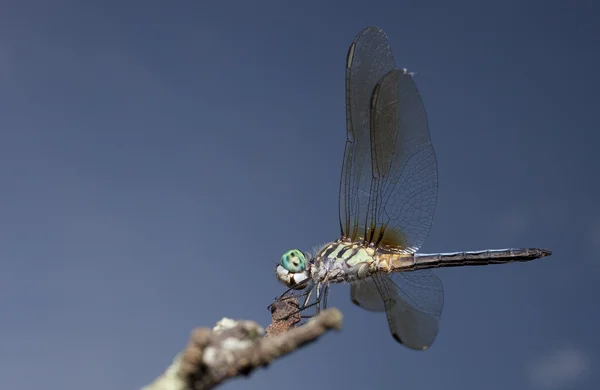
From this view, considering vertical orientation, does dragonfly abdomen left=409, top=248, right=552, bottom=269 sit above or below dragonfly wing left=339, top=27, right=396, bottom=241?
below

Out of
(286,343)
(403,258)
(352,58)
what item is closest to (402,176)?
(403,258)

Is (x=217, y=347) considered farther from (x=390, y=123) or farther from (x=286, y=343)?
(x=390, y=123)

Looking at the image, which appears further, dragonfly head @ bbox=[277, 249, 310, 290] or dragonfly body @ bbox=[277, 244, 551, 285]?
dragonfly body @ bbox=[277, 244, 551, 285]

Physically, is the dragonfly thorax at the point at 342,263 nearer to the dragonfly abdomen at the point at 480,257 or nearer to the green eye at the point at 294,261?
the green eye at the point at 294,261

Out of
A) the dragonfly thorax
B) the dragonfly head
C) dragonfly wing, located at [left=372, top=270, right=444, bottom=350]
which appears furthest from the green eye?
dragonfly wing, located at [left=372, top=270, right=444, bottom=350]

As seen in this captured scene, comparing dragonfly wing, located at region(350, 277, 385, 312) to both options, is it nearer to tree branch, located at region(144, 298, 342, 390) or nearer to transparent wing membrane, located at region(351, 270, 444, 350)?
transparent wing membrane, located at region(351, 270, 444, 350)

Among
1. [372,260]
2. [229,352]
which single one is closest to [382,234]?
[372,260]

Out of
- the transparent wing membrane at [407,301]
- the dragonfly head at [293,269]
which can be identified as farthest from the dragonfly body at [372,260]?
the transparent wing membrane at [407,301]

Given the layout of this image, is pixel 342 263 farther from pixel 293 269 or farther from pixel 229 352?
pixel 229 352
